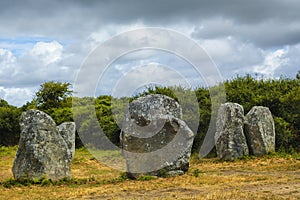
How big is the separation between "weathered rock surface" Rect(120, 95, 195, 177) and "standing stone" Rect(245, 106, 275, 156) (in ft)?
22.9

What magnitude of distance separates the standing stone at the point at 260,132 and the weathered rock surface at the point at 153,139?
22.9 ft

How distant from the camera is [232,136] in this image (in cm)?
2209

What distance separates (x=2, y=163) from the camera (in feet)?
77.7

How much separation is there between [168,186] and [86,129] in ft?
66.8

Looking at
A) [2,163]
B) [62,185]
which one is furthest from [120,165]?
[62,185]

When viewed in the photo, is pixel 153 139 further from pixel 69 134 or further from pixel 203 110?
pixel 203 110

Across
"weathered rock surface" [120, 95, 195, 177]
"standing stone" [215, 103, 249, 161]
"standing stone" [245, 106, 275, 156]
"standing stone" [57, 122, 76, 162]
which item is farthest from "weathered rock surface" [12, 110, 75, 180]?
"standing stone" [245, 106, 275, 156]

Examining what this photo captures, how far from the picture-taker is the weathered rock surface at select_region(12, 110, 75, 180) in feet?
50.8

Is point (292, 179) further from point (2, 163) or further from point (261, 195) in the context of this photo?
point (2, 163)

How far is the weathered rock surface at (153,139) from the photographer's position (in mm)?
16078

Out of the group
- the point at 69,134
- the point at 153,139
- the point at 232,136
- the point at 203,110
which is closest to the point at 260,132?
the point at 232,136

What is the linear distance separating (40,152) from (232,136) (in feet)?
32.4

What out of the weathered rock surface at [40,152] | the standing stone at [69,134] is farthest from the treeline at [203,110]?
the weathered rock surface at [40,152]

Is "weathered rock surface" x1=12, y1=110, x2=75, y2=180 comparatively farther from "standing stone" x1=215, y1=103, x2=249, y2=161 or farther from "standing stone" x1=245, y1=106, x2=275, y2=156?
"standing stone" x1=245, y1=106, x2=275, y2=156
